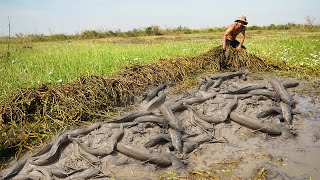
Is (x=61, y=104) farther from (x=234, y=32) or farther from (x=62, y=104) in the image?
(x=234, y=32)

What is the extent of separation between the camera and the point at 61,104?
225 inches

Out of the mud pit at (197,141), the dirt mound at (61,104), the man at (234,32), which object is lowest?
the mud pit at (197,141)

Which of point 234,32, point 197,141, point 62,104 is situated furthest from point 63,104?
point 234,32

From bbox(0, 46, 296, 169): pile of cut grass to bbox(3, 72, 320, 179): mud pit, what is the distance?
0.40 meters

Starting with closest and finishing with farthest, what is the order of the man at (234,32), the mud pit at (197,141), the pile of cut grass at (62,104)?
1. the mud pit at (197,141)
2. the pile of cut grass at (62,104)
3. the man at (234,32)

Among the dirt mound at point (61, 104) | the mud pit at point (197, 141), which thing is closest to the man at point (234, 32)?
the mud pit at point (197, 141)

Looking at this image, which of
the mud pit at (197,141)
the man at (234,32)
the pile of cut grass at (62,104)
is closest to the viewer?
the mud pit at (197,141)

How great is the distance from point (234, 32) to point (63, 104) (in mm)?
5968

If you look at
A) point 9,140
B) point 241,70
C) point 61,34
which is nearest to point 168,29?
point 61,34

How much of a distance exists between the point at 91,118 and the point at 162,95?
64.6 inches

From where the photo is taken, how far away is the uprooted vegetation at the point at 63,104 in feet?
16.8

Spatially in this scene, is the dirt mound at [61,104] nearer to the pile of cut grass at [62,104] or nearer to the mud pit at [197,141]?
the pile of cut grass at [62,104]

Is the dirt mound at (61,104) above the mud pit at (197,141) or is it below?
above

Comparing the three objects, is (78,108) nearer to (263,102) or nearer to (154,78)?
(154,78)
